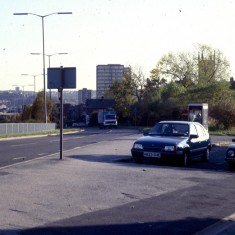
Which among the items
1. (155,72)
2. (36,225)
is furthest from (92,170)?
(155,72)

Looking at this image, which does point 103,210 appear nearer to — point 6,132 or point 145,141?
point 145,141

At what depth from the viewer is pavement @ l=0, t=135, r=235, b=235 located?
9.56 m

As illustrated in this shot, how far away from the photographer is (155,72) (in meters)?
97.7

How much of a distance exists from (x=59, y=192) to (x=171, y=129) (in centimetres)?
928

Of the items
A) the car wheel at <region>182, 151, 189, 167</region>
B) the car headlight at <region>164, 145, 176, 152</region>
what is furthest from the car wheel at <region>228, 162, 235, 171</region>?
the car headlight at <region>164, 145, 176, 152</region>

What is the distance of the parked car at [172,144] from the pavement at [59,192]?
3.17ft

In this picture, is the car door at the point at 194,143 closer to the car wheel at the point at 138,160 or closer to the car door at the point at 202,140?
the car door at the point at 202,140

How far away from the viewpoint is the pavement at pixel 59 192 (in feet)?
31.4

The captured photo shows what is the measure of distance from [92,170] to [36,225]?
802 cm

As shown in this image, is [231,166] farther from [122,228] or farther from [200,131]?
[122,228]

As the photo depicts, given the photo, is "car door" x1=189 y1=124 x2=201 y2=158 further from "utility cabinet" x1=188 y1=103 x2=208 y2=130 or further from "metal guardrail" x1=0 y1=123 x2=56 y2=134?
"metal guardrail" x1=0 y1=123 x2=56 y2=134

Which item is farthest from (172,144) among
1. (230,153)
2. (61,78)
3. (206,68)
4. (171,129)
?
(206,68)

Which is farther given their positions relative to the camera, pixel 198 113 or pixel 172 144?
pixel 198 113

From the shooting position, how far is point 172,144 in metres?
19.6
